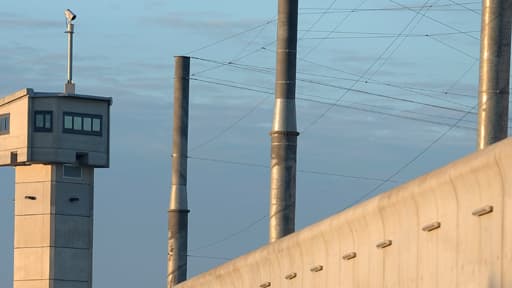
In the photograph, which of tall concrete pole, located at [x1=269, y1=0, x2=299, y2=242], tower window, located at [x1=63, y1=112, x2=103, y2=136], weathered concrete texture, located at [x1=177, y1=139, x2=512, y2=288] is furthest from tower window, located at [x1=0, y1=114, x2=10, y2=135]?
weathered concrete texture, located at [x1=177, y1=139, x2=512, y2=288]

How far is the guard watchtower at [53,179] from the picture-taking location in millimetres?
64312

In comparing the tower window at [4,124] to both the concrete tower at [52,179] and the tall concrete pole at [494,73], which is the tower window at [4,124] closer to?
the concrete tower at [52,179]

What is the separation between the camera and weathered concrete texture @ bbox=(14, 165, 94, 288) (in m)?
64.0

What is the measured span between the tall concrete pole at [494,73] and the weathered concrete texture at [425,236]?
11.1 ft

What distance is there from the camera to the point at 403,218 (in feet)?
56.0

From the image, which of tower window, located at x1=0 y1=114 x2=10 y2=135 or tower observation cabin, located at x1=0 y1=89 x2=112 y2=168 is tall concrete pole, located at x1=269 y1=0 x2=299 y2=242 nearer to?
tower observation cabin, located at x1=0 y1=89 x2=112 y2=168

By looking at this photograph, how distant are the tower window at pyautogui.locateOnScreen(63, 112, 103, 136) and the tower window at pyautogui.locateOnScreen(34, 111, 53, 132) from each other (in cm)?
98

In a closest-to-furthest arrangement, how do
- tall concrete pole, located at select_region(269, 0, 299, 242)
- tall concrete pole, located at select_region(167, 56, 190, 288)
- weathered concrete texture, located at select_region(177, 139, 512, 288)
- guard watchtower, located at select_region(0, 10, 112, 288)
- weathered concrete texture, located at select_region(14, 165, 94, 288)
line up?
weathered concrete texture, located at select_region(177, 139, 512, 288) < tall concrete pole, located at select_region(269, 0, 299, 242) < tall concrete pole, located at select_region(167, 56, 190, 288) < weathered concrete texture, located at select_region(14, 165, 94, 288) < guard watchtower, located at select_region(0, 10, 112, 288)

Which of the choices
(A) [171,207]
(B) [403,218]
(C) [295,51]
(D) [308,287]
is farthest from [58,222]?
(B) [403,218]

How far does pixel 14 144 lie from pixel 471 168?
52.9 m

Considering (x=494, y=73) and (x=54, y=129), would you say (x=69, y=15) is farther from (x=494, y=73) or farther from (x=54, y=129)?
(x=494, y=73)

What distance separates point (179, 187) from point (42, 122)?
27.3 meters

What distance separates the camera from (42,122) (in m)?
65.6

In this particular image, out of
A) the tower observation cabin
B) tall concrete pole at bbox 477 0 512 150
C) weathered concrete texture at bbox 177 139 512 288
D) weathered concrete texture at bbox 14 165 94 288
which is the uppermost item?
the tower observation cabin
